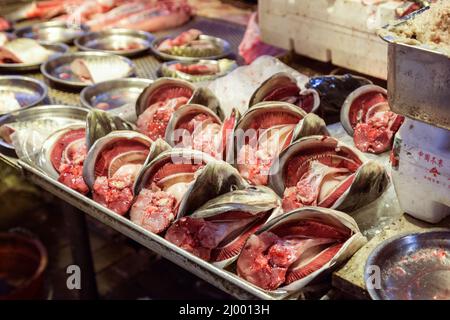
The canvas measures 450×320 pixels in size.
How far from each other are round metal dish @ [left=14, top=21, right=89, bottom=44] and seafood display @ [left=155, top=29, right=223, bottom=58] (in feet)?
2.78

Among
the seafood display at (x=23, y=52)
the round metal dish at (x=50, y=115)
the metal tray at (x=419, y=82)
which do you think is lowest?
the round metal dish at (x=50, y=115)

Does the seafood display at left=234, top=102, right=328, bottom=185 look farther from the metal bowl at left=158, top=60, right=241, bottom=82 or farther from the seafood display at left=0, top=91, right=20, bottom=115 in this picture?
the seafood display at left=0, top=91, right=20, bottom=115

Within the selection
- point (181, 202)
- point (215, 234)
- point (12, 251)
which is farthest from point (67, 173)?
point (12, 251)

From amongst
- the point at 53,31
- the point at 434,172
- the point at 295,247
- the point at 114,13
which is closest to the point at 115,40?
the point at 114,13

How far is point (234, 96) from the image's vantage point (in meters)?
2.99

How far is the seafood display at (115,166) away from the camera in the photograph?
7.66 feet

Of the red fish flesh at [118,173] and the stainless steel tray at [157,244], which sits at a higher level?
the red fish flesh at [118,173]

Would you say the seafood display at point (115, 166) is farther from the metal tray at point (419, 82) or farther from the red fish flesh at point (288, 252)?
the metal tray at point (419, 82)

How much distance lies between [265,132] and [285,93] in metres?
0.45

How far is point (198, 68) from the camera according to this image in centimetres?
387

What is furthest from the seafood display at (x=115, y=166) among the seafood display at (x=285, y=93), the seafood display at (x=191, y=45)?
the seafood display at (x=191, y=45)

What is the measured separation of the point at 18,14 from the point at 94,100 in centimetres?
223

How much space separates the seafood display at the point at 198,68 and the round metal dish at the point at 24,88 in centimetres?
82

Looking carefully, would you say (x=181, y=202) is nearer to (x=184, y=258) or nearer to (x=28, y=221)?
(x=184, y=258)
